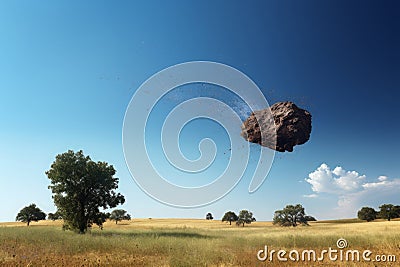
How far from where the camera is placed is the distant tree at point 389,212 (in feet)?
251

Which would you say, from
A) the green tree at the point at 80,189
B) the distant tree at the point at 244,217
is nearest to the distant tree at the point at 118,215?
the distant tree at the point at 244,217

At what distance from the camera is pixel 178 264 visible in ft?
30.6

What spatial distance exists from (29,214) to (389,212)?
91.5 metres

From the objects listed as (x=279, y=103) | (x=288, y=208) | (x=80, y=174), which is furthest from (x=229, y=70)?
(x=288, y=208)

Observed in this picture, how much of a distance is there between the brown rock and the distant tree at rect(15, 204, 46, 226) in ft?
248

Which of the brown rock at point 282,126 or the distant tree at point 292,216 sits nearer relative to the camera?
the brown rock at point 282,126

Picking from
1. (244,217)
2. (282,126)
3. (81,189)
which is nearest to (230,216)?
(244,217)

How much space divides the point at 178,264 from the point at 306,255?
677cm

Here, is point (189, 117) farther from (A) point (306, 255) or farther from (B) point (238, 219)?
(B) point (238, 219)

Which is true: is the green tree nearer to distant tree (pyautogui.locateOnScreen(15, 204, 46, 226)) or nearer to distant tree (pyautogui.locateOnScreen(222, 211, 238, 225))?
distant tree (pyautogui.locateOnScreen(15, 204, 46, 226))

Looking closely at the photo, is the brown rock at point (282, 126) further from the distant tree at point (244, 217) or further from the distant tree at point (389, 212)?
the distant tree at point (389, 212)

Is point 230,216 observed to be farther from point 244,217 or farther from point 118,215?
point 118,215

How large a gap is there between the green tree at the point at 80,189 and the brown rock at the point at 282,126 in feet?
65.0

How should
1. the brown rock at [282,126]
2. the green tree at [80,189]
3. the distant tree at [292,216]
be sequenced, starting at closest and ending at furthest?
the brown rock at [282,126]
the green tree at [80,189]
the distant tree at [292,216]
